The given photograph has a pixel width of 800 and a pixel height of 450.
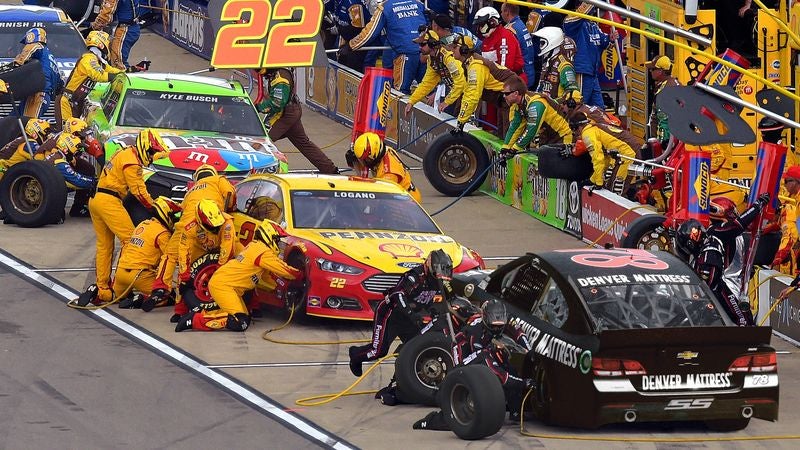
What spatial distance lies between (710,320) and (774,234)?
5066 mm

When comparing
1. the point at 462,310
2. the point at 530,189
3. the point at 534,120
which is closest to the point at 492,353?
the point at 462,310

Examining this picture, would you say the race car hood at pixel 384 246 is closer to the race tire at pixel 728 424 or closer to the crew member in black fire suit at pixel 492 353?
the crew member in black fire suit at pixel 492 353

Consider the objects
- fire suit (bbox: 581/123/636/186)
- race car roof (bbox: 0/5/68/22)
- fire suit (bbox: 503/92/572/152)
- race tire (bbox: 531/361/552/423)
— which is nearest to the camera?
race tire (bbox: 531/361/552/423)

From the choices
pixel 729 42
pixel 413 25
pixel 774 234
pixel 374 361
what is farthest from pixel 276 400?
pixel 413 25

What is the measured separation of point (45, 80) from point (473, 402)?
13.2 meters

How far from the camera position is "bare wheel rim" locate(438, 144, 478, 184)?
24.0 m

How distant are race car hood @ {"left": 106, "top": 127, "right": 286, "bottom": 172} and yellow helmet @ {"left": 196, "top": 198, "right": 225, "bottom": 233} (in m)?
3.44

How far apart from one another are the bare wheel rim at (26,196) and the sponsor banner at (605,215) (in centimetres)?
636

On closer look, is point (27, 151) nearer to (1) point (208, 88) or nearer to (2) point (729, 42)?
(1) point (208, 88)

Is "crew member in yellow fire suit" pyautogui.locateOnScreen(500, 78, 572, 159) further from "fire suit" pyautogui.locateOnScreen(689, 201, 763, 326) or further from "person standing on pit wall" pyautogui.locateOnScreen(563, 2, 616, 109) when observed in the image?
"fire suit" pyautogui.locateOnScreen(689, 201, 763, 326)

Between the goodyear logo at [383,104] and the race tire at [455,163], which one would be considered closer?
the goodyear logo at [383,104]

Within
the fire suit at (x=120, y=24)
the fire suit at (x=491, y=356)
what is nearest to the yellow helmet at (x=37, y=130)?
the fire suit at (x=120, y=24)

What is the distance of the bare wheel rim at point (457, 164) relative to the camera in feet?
78.8

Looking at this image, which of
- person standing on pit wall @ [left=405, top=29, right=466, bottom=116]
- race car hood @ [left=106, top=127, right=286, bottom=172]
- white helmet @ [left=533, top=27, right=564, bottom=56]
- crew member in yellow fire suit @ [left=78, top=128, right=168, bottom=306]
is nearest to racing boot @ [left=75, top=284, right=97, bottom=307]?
crew member in yellow fire suit @ [left=78, top=128, right=168, bottom=306]
